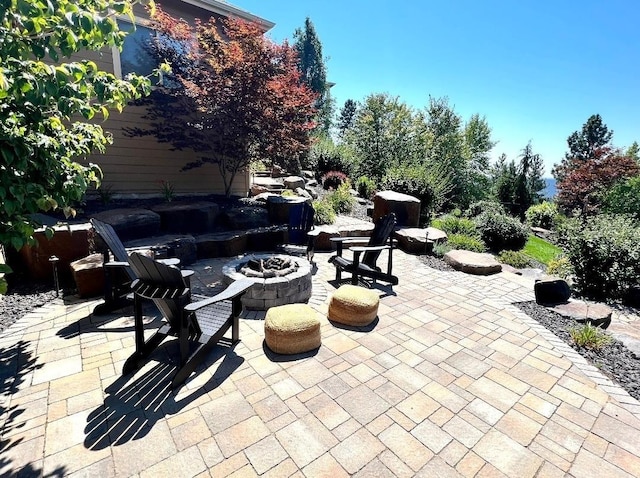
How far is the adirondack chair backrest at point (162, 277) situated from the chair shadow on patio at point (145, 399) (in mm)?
528

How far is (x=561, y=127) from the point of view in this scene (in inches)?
1280

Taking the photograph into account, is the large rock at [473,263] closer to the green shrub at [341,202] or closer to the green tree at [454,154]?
the green shrub at [341,202]

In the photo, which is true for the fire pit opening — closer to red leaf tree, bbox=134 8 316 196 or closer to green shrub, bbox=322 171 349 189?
red leaf tree, bbox=134 8 316 196

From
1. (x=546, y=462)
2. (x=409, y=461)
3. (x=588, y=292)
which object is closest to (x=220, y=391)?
(x=409, y=461)

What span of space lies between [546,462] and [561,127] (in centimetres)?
4121

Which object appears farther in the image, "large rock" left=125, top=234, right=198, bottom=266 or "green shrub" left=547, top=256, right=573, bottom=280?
"green shrub" left=547, top=256, right=573, bottom=280

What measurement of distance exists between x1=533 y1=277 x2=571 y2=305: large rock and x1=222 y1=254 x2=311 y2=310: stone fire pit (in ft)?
10.1

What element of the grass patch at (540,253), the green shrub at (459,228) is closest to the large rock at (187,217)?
the green shrub at (459,228)

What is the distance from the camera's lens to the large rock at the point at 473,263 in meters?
5.29

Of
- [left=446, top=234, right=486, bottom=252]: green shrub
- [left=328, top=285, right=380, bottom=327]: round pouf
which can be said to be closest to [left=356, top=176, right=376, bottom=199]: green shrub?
[left=446, top=234, right=486, bottom=252]: green shrub

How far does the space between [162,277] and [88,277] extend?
2110mm

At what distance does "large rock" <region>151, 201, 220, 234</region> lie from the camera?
560 cm

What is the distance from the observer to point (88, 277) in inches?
141

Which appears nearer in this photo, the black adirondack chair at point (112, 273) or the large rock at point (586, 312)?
the black adirondack chair at point (112, 273)
